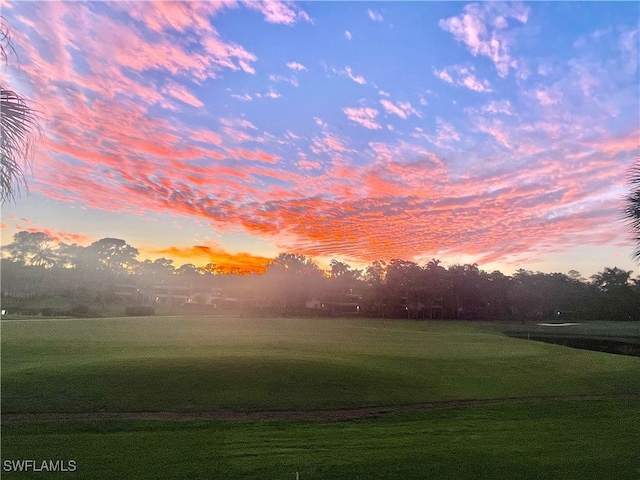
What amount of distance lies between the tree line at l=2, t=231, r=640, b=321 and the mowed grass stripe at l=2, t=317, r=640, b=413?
5018 cm

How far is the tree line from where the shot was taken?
77750 mm

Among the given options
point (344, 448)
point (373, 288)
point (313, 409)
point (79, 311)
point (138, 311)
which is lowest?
point (313, 409)

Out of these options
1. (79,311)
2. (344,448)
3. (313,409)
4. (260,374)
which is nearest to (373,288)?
(79,311)

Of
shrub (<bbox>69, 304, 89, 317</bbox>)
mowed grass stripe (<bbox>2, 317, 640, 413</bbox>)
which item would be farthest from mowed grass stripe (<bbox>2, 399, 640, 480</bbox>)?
shrub (<bbox>69, 304, 89, 317</bbox>)

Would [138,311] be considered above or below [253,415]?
above

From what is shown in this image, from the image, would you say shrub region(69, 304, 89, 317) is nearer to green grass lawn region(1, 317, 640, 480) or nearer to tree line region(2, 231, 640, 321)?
tree line region(2, 231, 640, 321)

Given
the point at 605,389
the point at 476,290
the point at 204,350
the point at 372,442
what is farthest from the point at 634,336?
the point at 372,442

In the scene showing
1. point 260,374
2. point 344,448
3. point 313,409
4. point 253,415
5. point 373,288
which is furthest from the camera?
point 373,288

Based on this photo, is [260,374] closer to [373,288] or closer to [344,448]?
[344,448]

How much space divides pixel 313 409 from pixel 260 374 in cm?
419

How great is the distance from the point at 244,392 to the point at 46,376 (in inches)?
296

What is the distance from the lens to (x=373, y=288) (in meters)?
90.2

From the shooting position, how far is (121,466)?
8680mm

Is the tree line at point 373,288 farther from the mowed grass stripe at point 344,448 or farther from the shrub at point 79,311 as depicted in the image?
the mowed grass stripe at point 344,448
